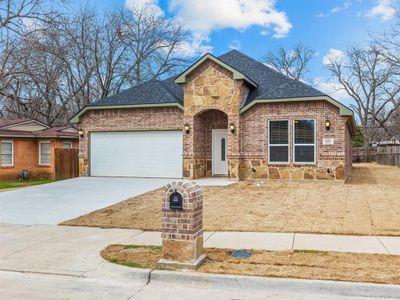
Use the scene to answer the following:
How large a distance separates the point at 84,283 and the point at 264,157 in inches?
490

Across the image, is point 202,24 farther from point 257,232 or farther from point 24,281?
point 24,281

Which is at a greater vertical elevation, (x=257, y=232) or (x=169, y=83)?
(x=169, y=83)

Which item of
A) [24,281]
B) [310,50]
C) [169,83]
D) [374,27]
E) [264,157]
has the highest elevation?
[310,50]

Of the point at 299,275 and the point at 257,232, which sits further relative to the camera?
the point at 257,232

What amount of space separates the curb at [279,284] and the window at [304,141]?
38.9 feet

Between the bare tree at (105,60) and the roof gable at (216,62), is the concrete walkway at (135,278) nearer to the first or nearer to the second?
the roof gable at (216,62)

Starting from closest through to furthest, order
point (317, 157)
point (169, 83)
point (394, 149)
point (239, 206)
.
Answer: point (239, 206) < point (317, 157) < point (169, 83) < point (394, 149)

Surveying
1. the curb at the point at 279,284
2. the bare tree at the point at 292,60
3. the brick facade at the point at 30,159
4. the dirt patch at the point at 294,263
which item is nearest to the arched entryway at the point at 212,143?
the brick facade at the point at 30,159

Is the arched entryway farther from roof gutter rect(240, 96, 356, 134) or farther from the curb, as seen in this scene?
the curb

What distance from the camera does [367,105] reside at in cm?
4809

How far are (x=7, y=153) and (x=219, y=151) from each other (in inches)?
480

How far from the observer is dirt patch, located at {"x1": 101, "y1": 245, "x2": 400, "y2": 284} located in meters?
5.48

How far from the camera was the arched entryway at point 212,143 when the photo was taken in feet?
61.0

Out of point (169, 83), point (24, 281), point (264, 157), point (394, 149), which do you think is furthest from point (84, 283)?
point (394, 149)
